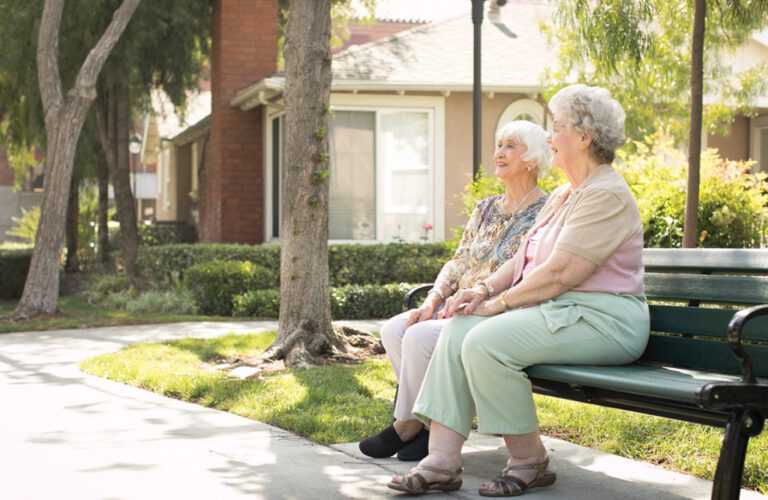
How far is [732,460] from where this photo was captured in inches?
140

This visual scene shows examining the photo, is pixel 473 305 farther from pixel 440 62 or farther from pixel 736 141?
pixel 736 141

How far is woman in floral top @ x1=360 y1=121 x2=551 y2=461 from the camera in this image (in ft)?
16.4

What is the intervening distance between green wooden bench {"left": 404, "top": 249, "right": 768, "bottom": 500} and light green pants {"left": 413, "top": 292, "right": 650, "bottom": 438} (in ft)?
0.25

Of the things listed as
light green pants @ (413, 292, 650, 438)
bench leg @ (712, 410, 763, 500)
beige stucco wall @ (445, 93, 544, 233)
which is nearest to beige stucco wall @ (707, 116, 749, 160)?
beige stucco wall @ (445, 93, 544, 233)

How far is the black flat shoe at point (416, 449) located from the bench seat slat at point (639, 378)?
2.90 feet

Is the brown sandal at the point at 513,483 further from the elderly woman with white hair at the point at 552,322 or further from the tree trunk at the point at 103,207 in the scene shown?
the tree trunk at the point at 103,207

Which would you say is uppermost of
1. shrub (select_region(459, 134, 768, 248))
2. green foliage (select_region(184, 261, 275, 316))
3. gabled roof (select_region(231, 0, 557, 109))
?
gabled roof (select_region(231, 0, 557, 109))

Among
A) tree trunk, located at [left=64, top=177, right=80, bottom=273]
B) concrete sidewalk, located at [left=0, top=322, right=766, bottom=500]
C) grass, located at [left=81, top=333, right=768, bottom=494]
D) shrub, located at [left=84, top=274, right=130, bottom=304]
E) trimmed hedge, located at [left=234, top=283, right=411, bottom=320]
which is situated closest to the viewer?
concrete sidewalk, located at [left=0, top=322, right=766, bottom=500]

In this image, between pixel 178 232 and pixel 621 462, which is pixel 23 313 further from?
pixel 178 232

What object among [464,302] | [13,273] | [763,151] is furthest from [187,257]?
[464,302]

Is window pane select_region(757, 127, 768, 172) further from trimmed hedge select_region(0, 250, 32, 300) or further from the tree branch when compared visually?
trimmed hedge select_region(0, 250, 32, 300)

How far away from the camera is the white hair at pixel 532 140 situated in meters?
5.21

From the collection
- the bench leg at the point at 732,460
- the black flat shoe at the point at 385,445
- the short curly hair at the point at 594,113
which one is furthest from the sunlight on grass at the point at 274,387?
the bench leg at the point at 732,460

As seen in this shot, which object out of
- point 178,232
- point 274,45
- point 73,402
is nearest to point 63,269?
point 178,232
